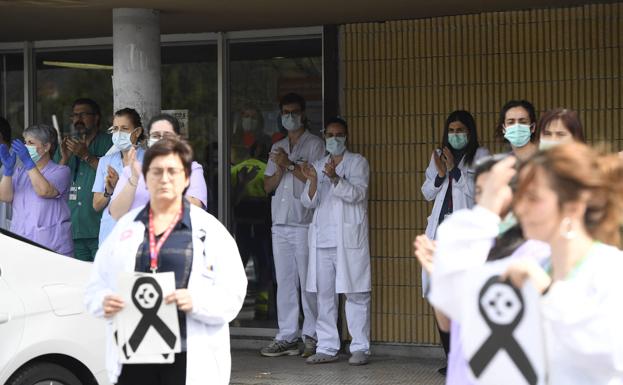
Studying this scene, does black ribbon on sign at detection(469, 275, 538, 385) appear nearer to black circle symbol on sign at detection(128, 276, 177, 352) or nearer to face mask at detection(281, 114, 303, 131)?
black circle symbol on sign at detection(128, 276, 177, 352)

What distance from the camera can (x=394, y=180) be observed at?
962 cm

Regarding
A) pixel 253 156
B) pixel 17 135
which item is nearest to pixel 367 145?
pixel 253 156

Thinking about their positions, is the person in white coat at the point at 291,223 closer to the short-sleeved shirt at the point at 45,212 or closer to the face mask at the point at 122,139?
the short-sleeved shirt at the point at 45,212

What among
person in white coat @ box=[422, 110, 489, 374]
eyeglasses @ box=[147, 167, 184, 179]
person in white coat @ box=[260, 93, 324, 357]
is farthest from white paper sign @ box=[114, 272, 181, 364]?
person in white coat @ box=[260, 93, 324, 357]

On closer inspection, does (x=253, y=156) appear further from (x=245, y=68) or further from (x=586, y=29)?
(x=586, y=29)

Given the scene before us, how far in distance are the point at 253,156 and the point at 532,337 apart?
7.29 metres

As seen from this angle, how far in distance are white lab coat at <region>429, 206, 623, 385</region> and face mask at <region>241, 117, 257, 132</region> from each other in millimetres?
7062

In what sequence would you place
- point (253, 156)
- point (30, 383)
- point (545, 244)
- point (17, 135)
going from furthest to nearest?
point (17, 135)
point (253, 156)
point (30, 383)
point (545, 244)

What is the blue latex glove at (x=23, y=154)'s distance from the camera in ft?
27.4

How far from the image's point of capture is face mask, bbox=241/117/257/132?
34.0 feet

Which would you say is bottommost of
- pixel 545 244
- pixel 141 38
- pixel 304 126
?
pixel 545 244

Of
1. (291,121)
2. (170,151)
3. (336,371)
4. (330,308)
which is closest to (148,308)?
(170,151)

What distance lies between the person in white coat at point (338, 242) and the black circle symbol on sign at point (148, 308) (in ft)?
14.9

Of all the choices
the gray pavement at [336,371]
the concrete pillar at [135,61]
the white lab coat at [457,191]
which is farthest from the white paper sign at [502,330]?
the concrete pillar at [135,61]
